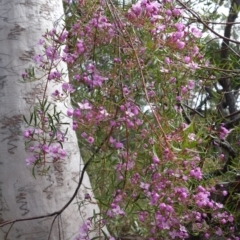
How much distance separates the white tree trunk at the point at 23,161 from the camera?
1.23 m

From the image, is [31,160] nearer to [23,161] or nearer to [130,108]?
[23,161]

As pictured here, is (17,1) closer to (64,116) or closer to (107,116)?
(64,116)

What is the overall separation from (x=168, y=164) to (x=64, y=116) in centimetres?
36

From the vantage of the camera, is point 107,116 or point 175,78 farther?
point 175,78

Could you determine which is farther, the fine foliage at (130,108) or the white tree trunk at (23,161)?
the white tree trunk at (23,161)

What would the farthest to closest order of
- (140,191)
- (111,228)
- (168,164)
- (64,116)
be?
(111,228) → (64,116) → (140,191) → (168,164)

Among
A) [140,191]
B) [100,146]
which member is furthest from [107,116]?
[140,191]

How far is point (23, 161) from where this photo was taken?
1.22 metres

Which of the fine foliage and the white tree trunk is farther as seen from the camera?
the white tree trunk

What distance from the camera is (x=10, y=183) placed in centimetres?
123

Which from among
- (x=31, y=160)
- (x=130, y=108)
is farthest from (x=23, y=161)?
(x=130, y=108)

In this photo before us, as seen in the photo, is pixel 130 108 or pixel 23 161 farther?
pixel 23 161

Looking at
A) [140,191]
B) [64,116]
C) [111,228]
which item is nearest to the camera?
[140,191]

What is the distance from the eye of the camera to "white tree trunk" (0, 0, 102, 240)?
1.23m
